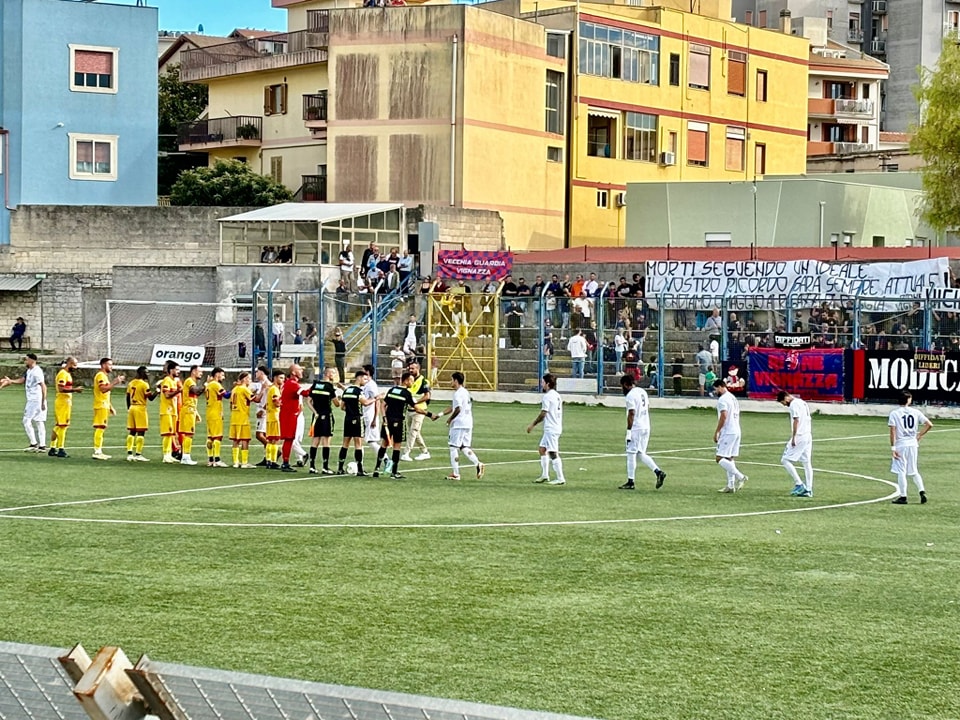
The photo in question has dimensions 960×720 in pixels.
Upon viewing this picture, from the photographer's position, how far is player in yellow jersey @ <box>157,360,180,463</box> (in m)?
26.7

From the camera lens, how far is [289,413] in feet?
83.8

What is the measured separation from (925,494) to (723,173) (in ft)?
156

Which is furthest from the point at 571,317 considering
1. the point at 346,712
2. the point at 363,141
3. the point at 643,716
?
the point at 346,712

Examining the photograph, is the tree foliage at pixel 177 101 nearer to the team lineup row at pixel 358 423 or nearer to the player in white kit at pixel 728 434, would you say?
the team lineup row at pixel 358 423

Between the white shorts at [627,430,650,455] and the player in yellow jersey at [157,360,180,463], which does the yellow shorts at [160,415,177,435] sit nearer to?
the player in yellow jersey at [157,360,180,463]

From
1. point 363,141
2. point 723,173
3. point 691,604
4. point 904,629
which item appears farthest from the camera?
point 723,173

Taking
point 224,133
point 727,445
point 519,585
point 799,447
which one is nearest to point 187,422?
point 727,445

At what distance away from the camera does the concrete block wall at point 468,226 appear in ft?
177

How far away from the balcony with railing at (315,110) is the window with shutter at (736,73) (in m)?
18.8

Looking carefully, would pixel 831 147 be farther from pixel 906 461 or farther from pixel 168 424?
pixel 906 461

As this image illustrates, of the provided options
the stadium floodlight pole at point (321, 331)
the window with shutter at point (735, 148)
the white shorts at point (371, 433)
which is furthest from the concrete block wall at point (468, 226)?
the white shorts at point (371, 433)

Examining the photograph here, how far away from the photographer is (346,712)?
5.59 m

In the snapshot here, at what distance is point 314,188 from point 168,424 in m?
35.7

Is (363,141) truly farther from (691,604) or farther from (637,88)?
(691,604)
